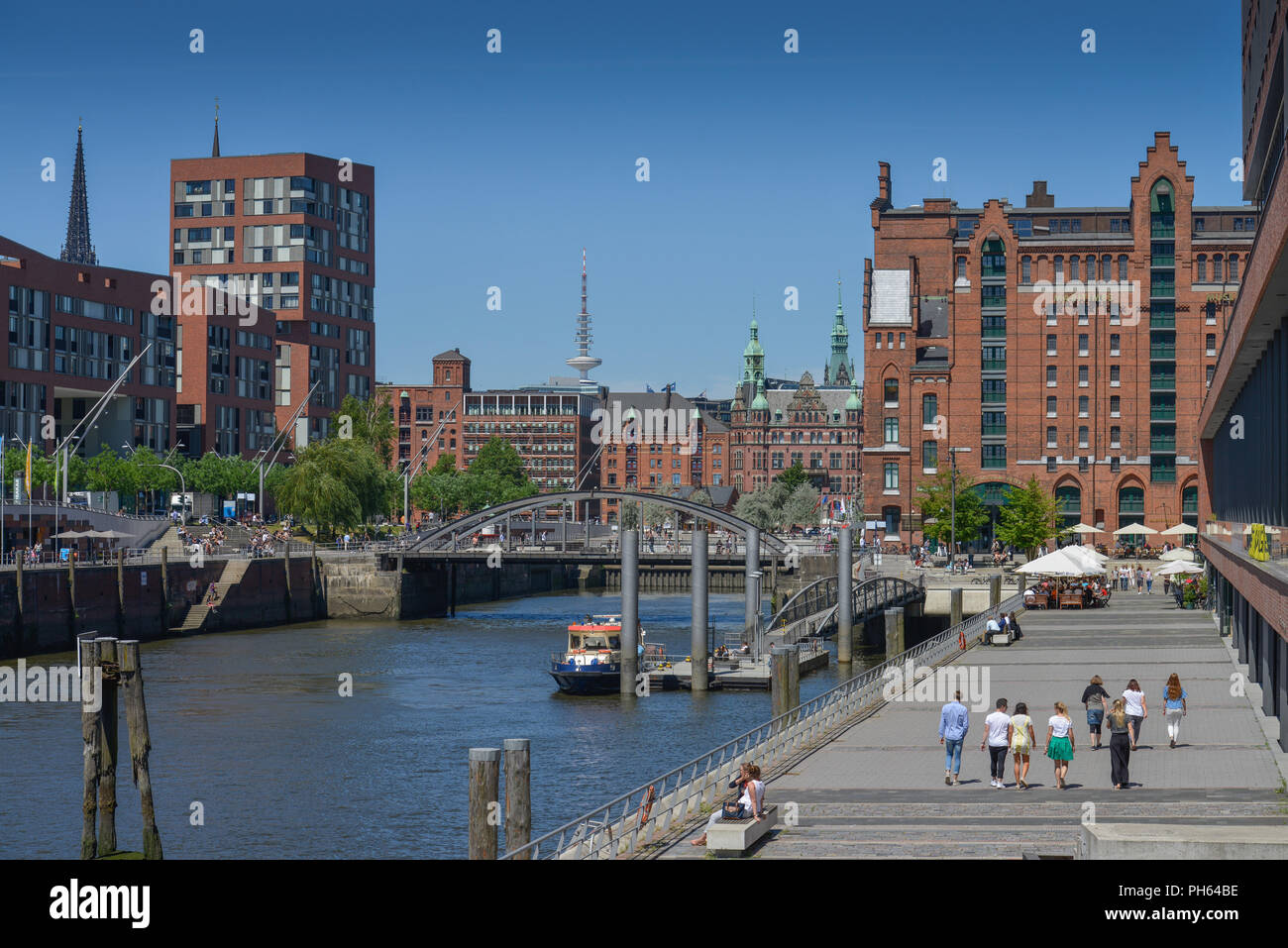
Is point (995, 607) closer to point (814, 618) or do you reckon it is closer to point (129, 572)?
point (814, 618)

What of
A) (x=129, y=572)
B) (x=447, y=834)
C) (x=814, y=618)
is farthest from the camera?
(x=129, y=572)

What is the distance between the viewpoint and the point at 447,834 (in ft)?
A: 102

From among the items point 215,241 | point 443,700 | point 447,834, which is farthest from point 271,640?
point 215,241

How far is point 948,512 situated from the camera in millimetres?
95250

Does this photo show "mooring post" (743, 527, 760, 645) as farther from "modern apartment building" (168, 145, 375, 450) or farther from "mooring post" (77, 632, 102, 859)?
"modern apartment building" (168, 145, 375, 450)

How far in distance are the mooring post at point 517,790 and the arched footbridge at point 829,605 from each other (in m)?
41.1

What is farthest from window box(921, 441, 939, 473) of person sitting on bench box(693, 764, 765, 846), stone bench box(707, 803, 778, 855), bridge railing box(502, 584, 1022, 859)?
stone bench box(707, 803, 778, 855)

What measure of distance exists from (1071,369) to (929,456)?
32.9 ft

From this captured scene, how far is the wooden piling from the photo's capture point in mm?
27859

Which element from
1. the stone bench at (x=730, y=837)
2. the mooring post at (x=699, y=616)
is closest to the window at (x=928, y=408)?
the mooring post at (x=699, y=616)

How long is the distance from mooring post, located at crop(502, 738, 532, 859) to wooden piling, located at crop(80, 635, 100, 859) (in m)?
10.0

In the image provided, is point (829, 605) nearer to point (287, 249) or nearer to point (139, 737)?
point (139, 737)

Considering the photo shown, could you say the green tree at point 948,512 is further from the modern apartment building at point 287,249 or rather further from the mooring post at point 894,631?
the modern apartment building at point 287,249
